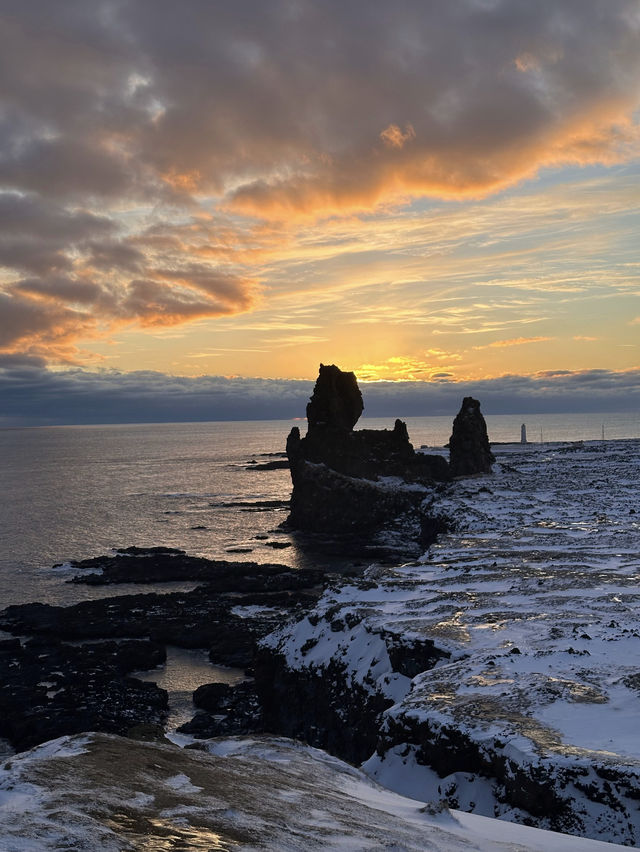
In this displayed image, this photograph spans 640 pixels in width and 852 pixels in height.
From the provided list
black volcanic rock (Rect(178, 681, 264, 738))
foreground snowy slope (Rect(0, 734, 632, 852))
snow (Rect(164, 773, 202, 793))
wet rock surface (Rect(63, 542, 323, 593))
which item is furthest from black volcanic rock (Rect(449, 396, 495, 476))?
snow (Rect(164, 773, 202, 793))

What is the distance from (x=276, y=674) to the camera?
26219mm

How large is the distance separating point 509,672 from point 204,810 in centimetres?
1001

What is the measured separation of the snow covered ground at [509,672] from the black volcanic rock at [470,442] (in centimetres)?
6008

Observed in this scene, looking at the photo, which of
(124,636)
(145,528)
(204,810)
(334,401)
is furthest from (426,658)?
(334,401)

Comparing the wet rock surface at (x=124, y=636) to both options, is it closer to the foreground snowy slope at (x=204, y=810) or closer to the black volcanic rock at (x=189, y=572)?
the black volcanic rock at (x=189, y=572)

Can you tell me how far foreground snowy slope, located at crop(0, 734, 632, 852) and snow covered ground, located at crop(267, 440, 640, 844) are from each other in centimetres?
164

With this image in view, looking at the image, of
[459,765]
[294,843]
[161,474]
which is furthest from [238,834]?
[161,474]

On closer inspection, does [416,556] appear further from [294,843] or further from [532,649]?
[294,843]

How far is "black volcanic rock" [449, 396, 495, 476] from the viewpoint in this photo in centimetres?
9694

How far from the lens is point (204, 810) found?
8695 millimetres

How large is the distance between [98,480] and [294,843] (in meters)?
157

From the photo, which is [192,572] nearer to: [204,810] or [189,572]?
[189,572]

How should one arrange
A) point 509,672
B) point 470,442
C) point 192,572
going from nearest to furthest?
point 509,672 < point 192,572 < point 470,442

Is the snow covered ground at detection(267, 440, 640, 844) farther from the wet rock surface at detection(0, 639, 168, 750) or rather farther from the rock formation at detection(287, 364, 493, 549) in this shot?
the rock formation at detection(287, 364, 493, 549)
